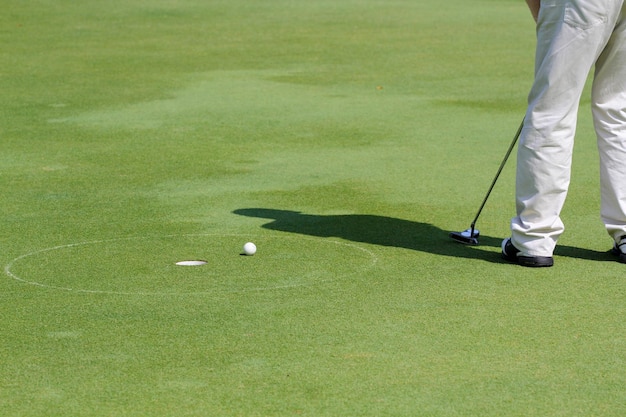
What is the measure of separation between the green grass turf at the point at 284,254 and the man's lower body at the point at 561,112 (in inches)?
9.0

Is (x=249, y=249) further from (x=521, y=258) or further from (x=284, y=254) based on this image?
(x=521, y=258)

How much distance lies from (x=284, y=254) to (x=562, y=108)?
5.16ft

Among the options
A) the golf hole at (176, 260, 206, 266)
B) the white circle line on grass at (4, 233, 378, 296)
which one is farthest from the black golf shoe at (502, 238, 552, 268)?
the golf hole at (176, 260, 206, 266)

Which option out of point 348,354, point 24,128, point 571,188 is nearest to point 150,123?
point 24,128

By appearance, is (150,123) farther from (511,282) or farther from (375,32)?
(375,32)

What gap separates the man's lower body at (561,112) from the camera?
5.85 metres

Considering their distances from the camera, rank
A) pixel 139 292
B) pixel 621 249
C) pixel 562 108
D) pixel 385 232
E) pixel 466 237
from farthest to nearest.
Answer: pixel 385 232 → pixel 466 237 → pixel 621 249 → pixel 562 108 → pixel 139 292

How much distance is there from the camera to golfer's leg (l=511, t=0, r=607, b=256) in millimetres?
5852

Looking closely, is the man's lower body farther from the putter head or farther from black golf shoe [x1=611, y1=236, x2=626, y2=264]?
the putter head

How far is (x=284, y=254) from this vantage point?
6.17 m

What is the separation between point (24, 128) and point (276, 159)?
8.58 ft

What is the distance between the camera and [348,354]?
4.54 meters

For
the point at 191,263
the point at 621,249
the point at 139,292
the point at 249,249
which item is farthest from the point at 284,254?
the point at 621,249

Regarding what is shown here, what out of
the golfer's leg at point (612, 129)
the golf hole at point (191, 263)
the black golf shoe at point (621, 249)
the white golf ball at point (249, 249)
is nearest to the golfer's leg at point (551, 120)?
the golfer's leg at point (612, 129)
